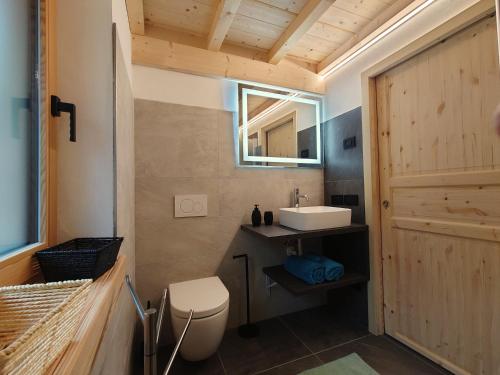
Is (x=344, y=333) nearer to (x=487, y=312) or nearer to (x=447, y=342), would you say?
(x=447, y=342)

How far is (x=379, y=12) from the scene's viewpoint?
1585 mm

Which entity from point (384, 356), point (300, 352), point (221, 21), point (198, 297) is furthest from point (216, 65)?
point (384, 356)

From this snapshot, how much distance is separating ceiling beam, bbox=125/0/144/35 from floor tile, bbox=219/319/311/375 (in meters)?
2.38

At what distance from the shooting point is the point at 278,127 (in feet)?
6.91

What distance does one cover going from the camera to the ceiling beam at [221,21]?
1389mm

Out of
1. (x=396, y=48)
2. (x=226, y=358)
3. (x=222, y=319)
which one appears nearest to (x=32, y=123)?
(x=222, y=319)

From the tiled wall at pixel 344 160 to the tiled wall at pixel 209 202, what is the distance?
1.48 ft

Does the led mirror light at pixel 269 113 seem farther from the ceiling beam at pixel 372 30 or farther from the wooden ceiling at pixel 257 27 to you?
the ceiling beam at pixel 372 30

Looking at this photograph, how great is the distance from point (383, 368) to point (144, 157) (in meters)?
2.11

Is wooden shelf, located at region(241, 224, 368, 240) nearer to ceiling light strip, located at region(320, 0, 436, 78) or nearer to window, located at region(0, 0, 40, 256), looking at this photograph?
window, located at region(0, 0, 40, 256)

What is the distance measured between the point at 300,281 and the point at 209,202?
93 cm

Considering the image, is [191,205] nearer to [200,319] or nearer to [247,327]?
[200,319]

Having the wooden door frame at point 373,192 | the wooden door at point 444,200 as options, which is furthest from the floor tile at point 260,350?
the wooden door at point 444,200

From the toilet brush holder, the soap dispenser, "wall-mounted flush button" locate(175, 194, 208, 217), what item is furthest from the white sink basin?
"wall-mounted flush button" locate(175, 194, 208, 217)
